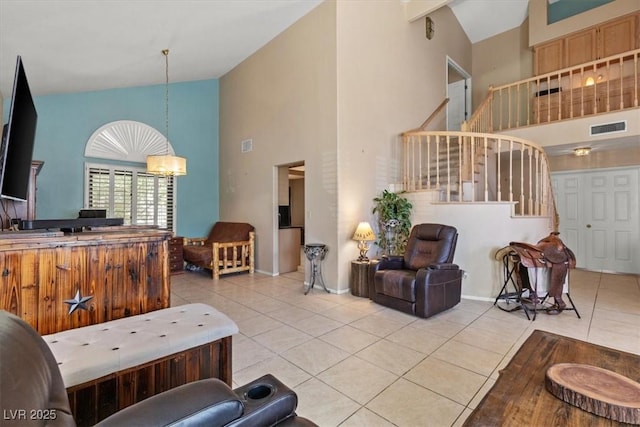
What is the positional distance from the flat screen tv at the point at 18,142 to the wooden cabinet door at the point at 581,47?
8715mm

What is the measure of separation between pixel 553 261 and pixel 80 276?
456cm

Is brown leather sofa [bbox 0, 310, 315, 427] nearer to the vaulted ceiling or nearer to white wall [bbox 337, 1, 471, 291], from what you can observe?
the vaulted ceiling

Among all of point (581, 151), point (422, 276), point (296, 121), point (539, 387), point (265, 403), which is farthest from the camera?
point (581, 151)

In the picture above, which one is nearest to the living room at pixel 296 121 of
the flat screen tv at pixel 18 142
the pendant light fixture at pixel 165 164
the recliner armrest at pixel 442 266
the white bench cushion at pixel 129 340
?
the recliner armrest at pixel 442 266

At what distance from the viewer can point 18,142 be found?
1.69 meters

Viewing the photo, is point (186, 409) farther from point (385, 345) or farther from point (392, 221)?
point (392, 221)

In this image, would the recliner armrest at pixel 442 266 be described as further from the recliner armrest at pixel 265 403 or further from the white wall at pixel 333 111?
the recliner armrest at pixel 265 403

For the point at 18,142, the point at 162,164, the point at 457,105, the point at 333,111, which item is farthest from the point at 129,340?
the point at 457,105

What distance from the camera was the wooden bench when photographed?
1.36 m

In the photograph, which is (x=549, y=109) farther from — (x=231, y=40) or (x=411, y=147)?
(x=231, y=40)

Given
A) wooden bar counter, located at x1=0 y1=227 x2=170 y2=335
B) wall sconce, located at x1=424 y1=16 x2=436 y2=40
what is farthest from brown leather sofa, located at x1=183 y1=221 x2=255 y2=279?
wall sconce, located at x1=424 y1=16 x2=436 y2=40

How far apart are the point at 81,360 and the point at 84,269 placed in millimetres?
652

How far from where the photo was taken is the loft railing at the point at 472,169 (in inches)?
171

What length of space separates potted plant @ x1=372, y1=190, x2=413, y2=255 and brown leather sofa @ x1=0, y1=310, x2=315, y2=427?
380 cm
